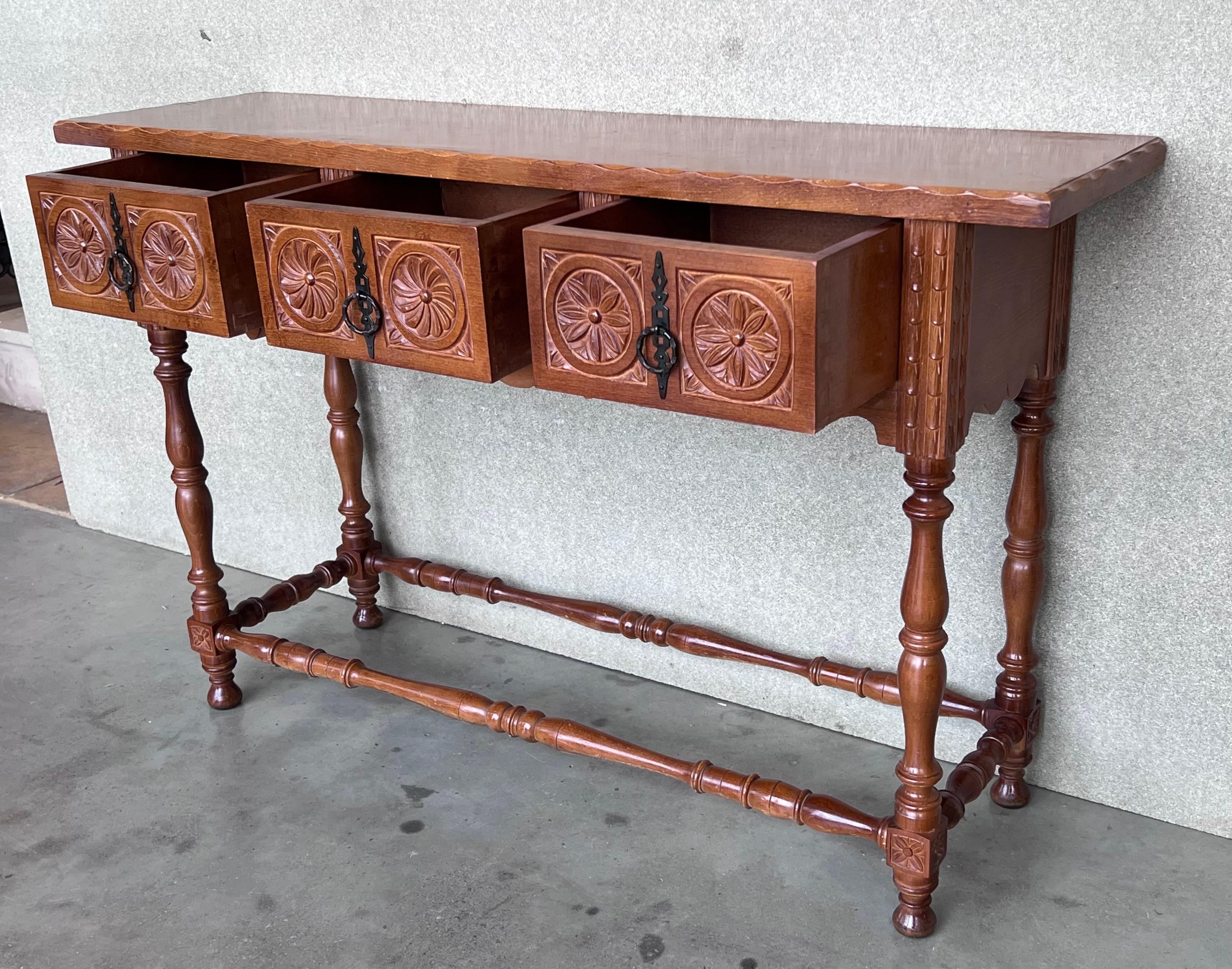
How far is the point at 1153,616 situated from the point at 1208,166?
26.4 inches

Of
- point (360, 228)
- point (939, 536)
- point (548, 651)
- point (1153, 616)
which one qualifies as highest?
point (360, 228)

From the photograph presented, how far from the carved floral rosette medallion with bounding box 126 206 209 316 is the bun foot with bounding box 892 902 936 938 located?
4.44ft

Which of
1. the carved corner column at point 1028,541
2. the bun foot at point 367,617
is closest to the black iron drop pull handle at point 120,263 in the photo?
the bun foot at point 367,617

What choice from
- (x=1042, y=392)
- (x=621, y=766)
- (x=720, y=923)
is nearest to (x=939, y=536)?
(x=1042, y=392)

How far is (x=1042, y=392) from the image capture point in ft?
6.02

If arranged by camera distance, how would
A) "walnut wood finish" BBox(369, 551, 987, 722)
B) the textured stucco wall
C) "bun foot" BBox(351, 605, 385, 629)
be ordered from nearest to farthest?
the textured stucco wall → "walnut wood finish" BBox(369, 551, 987, 722) → "bun foot" BBox(351, 605, 385, 629)

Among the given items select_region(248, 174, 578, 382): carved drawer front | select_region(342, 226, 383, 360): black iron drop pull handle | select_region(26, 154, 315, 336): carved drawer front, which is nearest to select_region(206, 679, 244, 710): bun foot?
select_region(26, 154, 315, 336): carved drawer front

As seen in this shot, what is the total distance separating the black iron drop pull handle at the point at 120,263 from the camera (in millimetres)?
1973

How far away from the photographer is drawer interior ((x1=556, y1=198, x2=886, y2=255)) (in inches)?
66.6

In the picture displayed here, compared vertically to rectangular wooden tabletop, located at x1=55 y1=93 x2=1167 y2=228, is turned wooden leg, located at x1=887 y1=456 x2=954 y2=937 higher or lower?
lower

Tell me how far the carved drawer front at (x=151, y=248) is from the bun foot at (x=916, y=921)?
4.29 feet

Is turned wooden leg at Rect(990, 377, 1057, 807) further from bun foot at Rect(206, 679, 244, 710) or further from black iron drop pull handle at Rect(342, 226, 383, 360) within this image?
bun foot at Rect(206, 679, 244, 710)

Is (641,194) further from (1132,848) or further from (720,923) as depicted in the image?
(1132,848)

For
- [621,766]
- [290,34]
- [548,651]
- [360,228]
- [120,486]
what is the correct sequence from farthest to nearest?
[120,486] < [548,651] < [290,34] < [621,766] < [360,228]
